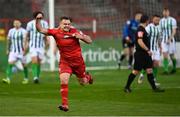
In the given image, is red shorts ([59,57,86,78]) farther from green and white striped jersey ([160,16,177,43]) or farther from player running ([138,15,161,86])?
green and white striped jersey ([160,16,177,43])

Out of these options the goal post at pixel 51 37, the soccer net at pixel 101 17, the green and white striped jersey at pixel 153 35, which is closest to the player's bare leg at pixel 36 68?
the green and white striped jersey at pixel 153 35

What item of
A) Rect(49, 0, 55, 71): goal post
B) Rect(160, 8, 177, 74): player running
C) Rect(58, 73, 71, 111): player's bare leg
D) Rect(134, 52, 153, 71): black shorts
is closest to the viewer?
Rect(58, 73, 71, 111): player's bare leg

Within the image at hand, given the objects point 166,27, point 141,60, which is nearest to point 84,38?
point 141,60

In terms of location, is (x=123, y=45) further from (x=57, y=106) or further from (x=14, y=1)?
(x=57, y=106)

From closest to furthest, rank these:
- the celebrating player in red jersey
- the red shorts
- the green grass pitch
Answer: the green grass pitch < the celebrating player in red jersey < the red shorts

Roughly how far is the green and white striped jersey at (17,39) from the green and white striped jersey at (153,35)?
427 centimetres

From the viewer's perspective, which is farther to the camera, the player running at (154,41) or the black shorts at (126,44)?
the black shorts at (126,44)

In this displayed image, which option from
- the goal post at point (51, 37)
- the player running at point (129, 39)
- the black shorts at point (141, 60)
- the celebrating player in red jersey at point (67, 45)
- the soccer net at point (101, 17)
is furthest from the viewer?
the soccer net at point (101, 17)

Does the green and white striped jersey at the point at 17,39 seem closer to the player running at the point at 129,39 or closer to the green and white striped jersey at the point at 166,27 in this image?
the green and white striped jersey at the point at 166,27

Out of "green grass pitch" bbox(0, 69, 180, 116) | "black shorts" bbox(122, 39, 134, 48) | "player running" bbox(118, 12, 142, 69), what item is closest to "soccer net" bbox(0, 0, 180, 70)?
"black shorts" bbox(122, 39, 134, 48)

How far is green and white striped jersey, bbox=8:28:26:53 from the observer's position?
25031 millimetres

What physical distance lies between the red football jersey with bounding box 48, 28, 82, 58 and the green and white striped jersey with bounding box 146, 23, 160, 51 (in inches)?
307

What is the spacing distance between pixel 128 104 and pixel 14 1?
22651 mm

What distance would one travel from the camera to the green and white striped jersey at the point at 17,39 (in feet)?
82.1
